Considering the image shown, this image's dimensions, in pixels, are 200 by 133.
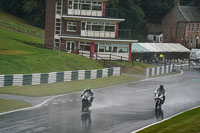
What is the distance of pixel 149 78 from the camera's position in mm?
50469

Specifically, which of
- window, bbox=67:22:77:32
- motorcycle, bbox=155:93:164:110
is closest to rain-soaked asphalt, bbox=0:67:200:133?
motorcycle, bbox=155:93:164:110

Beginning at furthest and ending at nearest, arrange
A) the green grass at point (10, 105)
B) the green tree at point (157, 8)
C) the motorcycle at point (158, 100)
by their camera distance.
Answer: the green tree at point (157, 8) < the motorcycle at point (158, 100) < the green grass at point (10, 105)

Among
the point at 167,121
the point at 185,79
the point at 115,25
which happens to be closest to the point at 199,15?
the point at 115,25

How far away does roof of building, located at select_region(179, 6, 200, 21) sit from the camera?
106 metres

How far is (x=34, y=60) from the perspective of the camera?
46188mm

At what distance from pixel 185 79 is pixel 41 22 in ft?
161

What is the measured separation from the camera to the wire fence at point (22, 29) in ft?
259

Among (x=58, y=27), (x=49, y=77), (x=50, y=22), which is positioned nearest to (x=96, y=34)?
(x=58, y=27)

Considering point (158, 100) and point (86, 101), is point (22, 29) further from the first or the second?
point (86, 101)

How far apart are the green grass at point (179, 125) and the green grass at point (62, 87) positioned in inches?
471

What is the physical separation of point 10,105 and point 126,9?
76752mm

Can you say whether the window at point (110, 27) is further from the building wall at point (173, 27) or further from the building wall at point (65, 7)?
the building wall at point (173, 27)

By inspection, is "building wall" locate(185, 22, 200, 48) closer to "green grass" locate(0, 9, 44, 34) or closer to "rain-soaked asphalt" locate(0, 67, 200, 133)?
"green grass" locate(0, 9, 44, 34)

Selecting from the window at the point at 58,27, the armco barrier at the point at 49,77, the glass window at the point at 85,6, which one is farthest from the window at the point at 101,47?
the armco barrier at the point at 49,77
